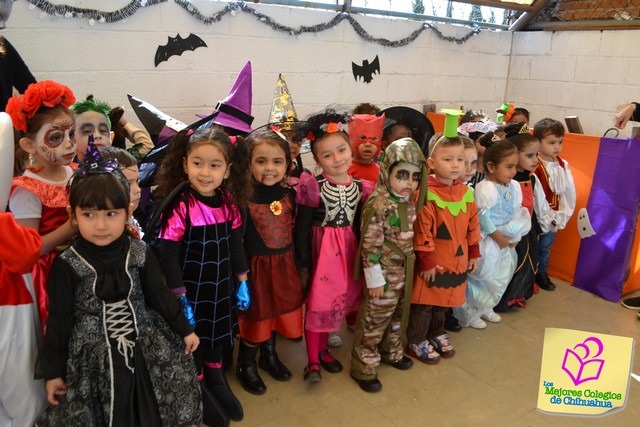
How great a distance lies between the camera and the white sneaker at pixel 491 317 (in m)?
3.27

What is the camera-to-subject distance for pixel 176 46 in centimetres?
331

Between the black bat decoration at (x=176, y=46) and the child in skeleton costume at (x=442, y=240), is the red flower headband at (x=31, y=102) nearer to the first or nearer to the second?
the black bat decoration at (x=176, y=46)

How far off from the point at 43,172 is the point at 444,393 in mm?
2072

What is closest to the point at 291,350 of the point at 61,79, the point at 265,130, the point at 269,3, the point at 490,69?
the point at 265,130

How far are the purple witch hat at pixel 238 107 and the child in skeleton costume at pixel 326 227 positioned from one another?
410 mm

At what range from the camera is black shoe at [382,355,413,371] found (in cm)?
272

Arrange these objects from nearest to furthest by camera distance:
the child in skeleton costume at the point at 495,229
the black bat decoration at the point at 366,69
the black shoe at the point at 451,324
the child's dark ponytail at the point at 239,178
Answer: the child's dark ponytail at the point at 239,178, the child in skeleton costume at the point at 495,229, the black shoe at the point at 451,324, the black bat decoration at the point at 366,69

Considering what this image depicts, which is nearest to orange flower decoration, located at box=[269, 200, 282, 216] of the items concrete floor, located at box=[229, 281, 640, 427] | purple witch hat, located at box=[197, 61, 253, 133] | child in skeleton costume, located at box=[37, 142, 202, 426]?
purple witch hat, located at box=[197, 61, 253, 133]

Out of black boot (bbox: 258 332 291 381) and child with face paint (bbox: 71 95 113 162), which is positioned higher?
child with face paint (bbox: 71 95 113 162)

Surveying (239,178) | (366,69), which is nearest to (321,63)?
(366,69)

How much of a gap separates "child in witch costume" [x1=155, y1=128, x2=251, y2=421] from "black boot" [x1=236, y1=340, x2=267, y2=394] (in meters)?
0.19

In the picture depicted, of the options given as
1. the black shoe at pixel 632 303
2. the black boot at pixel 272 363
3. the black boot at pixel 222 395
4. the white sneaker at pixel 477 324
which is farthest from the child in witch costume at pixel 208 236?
the black shoe at pixel 632 303

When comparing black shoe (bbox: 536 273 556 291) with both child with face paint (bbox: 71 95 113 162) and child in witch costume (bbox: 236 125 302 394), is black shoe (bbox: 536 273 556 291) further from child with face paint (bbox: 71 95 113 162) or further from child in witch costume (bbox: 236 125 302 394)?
child with face paint (bbox: 71 95 113 162)

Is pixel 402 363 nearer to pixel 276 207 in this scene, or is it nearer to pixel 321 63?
pixel 276 207
